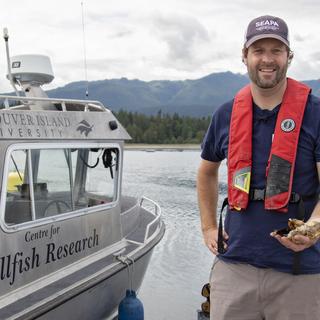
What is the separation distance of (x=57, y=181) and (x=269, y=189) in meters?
3.09

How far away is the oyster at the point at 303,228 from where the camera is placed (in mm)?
2078

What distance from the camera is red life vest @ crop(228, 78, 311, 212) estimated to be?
229 cm

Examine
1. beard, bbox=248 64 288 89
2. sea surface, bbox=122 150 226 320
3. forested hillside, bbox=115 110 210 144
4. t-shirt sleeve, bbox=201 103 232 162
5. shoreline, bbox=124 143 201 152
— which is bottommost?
shoreline, bbox=124 143 201 152

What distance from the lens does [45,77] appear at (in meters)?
5.67

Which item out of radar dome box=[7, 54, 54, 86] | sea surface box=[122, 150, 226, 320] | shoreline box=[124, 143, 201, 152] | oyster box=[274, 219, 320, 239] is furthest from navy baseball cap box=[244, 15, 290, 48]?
shoreline box=[124, 143, 201, 152]

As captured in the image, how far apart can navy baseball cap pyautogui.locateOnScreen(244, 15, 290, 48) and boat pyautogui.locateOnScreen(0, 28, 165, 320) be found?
2437mm

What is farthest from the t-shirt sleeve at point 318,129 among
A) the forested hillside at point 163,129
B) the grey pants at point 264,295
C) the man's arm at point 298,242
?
the forested hillside at point 163,129

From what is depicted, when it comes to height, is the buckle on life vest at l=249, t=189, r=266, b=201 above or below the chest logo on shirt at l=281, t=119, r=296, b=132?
below

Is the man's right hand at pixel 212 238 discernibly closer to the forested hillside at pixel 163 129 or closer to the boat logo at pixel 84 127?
the boat logo at pixel 84 127

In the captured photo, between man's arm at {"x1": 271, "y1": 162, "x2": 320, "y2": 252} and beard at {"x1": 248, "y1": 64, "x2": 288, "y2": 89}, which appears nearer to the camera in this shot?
man's arm at {"x1": 271, "y1": 162, "x2": 320, "y2": 252}

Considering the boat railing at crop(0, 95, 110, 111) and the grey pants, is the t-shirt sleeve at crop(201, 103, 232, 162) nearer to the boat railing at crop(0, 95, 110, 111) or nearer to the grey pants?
the grey pants

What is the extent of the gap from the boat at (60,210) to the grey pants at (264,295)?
208cm

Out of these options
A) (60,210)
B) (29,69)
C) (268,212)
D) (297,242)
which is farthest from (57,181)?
(297,242)

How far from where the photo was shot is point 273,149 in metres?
2.34
